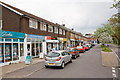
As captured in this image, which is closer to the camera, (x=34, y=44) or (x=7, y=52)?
(x=7, y=52)

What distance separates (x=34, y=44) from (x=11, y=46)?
4.67 meters

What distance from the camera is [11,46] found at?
1085 centimetres

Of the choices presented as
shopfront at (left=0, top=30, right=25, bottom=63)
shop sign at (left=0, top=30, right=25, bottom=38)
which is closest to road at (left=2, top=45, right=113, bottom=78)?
shopfront at (left=0, top=30, right=25, bottom=63)

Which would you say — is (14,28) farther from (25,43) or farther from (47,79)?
(47,79)

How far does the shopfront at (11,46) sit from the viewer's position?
32.6 ft

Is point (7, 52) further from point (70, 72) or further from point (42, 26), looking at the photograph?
point (42, 26)

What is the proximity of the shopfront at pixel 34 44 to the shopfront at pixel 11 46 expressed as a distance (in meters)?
1.25

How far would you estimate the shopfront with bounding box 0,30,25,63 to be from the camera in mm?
9923

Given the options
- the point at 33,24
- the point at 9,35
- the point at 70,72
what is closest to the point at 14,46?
the point at 9,35

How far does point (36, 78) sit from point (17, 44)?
6620 mm

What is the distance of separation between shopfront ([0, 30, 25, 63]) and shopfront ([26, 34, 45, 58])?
4.09 feet

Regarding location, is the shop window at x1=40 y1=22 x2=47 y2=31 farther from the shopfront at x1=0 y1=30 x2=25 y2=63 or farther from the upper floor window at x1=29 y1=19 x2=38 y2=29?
the shopfront at x1=0 y1=30 x2=25 y2=63

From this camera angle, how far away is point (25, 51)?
12.9m

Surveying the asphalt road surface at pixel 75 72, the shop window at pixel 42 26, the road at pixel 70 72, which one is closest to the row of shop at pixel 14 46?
the shop window at pixel 42 26
